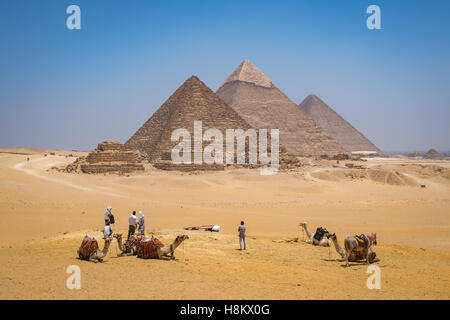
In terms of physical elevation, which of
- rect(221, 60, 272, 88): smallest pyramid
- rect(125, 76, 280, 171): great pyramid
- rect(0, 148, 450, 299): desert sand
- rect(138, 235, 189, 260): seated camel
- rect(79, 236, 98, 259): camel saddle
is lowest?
rect(0, 148, 450, 299): desert sand

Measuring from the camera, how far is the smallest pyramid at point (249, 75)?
7881 centimetres

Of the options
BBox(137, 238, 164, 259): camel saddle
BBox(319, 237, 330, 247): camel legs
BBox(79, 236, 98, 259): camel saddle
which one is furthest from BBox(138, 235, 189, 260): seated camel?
BBox(319, 237, 330, 247): camel legs

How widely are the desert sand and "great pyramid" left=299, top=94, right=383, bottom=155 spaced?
2882 inches

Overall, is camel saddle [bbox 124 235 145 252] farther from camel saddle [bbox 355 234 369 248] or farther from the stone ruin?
the stone ruin

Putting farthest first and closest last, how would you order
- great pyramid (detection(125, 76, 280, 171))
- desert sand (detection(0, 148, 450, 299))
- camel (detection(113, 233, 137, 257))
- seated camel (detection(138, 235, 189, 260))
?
great pyramid (detection(125, 76, 280, 171))
camel (detection(113, 233, 137, 257))
seated camel (detection(138, 235, 189, 260))
desert sand (detection(0, 148, 450, 299))

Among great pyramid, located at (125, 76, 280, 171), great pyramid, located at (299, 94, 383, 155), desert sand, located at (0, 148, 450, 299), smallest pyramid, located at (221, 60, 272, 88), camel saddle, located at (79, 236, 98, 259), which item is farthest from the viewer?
great pyramid, located at (299, 94, 383, 155)

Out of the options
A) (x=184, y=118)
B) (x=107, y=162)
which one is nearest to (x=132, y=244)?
(x=107, y=162)

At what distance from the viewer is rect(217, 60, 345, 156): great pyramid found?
74.6 meters

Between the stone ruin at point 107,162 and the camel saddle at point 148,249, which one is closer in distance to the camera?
the camel saddle at point 148,249

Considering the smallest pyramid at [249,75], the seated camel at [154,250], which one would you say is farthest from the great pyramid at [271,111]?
the seated camel at [154,250]

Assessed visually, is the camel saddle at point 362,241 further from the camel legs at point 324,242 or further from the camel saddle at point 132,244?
the camel saddle at point 132,244

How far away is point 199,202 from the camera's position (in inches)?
832
